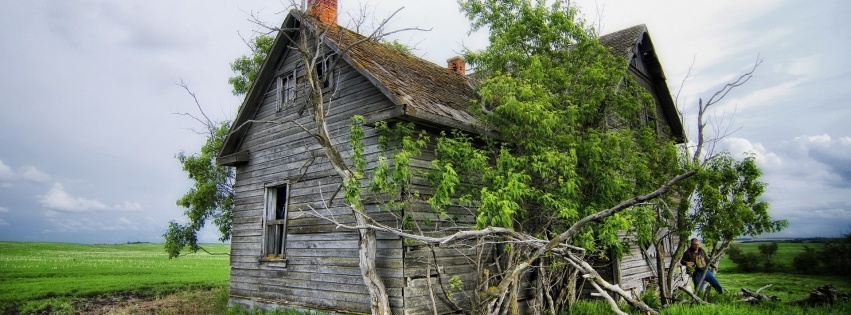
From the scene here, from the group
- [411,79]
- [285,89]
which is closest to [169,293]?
[285,89]

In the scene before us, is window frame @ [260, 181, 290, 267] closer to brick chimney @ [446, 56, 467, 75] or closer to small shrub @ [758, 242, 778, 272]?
brick chimney @ [446, 56, 467, 75]

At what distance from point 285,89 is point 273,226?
3284 millimetres

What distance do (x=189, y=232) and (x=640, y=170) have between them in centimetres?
1485

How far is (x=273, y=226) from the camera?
10930 mm

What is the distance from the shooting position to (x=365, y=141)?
8992 mm

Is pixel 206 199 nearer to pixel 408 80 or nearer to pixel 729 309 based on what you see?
pixel 408 80

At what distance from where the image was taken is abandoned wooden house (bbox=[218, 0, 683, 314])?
8188 millimetres

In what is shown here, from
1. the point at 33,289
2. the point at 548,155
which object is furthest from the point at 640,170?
the point at 33,289

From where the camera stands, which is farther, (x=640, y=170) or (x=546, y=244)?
(x=640, y=170)

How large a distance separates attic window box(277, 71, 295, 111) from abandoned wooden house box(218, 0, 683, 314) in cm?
2

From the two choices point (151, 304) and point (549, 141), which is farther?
point (151, 304)

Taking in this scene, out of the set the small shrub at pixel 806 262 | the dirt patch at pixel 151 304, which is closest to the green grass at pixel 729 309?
the small shrub at pixel 806 262

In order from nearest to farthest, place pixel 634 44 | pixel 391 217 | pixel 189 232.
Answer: pixel 391 217 < pixel 634 44 < pixel 189 232

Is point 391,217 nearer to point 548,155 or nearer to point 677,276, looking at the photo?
point 548,155
